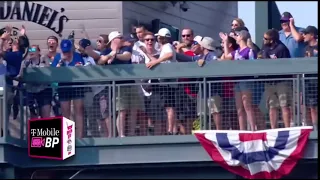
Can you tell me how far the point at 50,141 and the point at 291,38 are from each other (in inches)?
144

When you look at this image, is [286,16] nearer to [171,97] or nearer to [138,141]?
[171,97]

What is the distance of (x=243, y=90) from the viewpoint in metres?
14.6

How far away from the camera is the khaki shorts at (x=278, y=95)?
14336 mm

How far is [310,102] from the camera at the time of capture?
14445 mm

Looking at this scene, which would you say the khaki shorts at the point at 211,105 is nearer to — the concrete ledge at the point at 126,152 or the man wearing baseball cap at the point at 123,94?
the concrete ledge at the point at 126,152

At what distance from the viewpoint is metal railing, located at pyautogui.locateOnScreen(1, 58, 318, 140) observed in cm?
1445

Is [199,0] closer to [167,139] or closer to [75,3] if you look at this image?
[75,3]

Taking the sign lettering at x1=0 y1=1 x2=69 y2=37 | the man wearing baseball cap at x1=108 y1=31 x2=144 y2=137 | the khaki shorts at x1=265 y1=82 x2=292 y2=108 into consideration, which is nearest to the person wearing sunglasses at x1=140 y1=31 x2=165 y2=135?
the man wearing baseball cap at x1=108 y1=31 x2=144 y2=137

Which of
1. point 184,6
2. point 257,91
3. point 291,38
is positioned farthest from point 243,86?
point 184,6

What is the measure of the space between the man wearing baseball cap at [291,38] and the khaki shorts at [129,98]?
2.19 meters

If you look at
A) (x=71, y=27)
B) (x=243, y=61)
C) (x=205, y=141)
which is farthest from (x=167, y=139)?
(x=71, y=27)

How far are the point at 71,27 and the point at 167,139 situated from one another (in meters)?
6.69

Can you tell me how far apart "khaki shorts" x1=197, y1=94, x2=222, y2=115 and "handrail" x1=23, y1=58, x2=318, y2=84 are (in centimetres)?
33

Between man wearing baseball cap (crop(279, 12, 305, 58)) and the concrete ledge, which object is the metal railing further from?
man wearing baseball cap (crop(279, 12, 305, 58))
